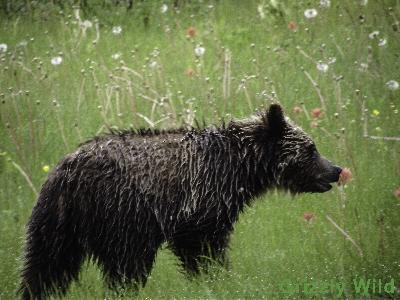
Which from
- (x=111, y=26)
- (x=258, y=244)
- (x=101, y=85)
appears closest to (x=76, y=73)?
(x=101, y=85)

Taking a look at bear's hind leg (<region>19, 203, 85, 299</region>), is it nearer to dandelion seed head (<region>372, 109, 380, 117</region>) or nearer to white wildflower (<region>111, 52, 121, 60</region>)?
dandelion seed head (<region>372, 109, 380, 117</region>)

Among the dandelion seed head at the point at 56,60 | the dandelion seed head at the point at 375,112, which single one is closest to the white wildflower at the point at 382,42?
the dandelion seed head at the point at 375,112

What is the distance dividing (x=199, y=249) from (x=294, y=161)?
1.03 metres


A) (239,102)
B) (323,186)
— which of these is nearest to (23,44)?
(239,102)

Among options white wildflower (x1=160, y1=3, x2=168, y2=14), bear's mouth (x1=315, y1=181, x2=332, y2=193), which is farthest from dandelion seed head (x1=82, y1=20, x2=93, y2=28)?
bear's mouth (x1=315, y1=181, x2=332, y2=193)

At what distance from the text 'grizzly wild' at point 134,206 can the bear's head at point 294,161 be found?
0.16m

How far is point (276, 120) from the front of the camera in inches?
272

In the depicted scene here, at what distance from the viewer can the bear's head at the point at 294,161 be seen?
6984mm

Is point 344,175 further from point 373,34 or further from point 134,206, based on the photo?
point 373,34

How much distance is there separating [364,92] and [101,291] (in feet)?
13.5

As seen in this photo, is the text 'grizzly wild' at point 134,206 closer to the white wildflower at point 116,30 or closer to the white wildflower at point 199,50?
the white wildflower at point 199,50

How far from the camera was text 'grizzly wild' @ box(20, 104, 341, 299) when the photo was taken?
6.21 metres

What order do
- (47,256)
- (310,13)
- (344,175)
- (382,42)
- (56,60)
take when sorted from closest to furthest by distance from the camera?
(47,256), (344,175), (382,42), (56,60), (310,13)

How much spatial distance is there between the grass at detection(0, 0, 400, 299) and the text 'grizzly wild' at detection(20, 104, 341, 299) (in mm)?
218
